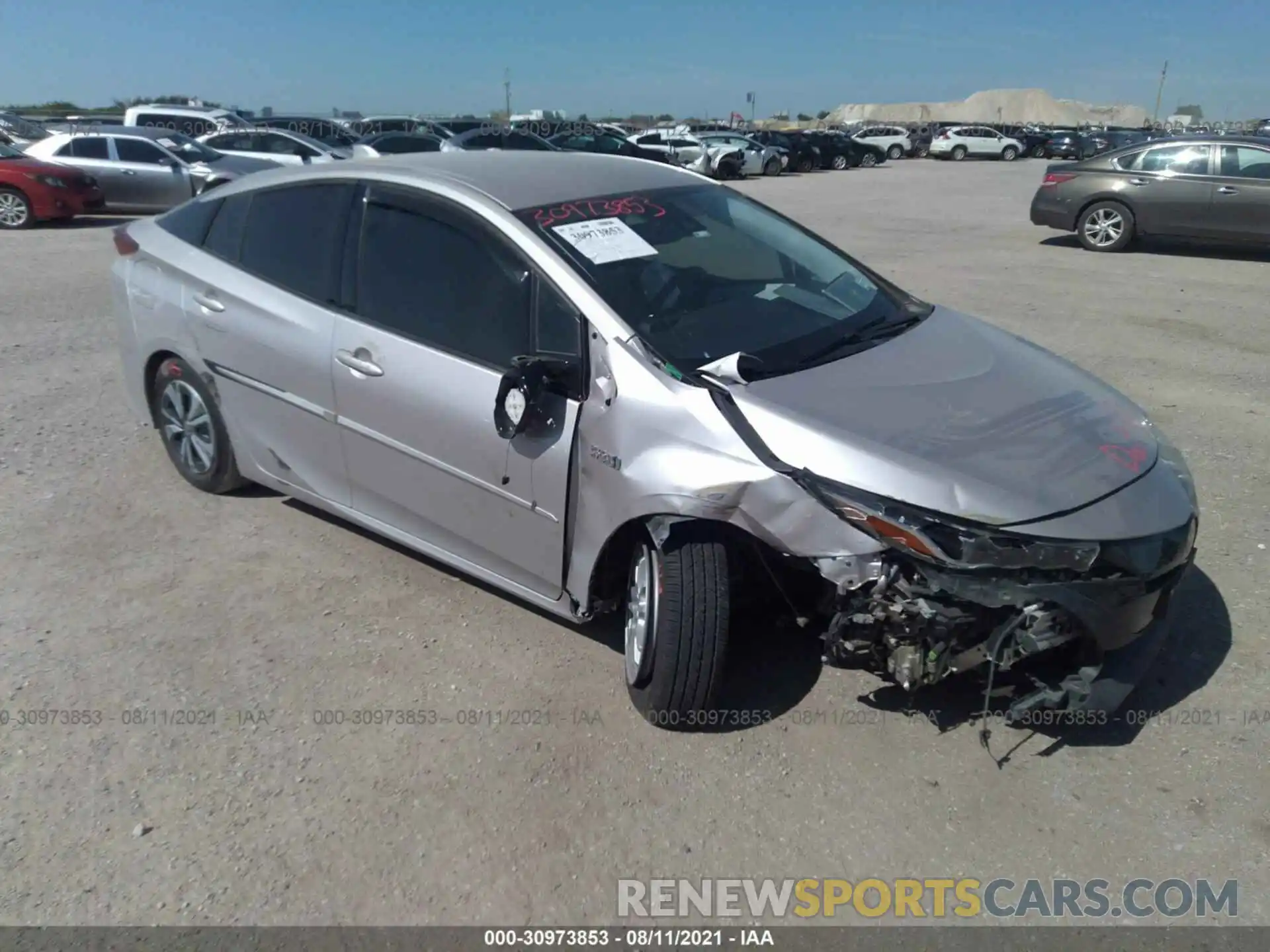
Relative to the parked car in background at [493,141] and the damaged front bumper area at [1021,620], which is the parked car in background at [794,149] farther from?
the damaged front bumper area at [1021,620]

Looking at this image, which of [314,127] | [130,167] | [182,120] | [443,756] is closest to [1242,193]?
[443,756]

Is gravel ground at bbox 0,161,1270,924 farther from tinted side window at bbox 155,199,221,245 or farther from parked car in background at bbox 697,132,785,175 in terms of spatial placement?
parked car in background at bbox 697,132,785,175

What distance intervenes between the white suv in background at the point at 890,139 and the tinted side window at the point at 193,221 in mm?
41969

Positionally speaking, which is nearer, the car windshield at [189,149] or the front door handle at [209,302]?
the front door handle at [209,302]

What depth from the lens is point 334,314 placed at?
3895 mm

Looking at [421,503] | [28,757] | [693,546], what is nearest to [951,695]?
[693,546]

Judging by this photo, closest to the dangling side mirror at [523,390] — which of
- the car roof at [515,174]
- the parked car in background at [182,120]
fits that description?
the car roof at [515,174]

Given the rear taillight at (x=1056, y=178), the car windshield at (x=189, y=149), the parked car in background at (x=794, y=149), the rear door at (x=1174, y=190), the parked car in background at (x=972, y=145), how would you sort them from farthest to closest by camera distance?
the parked car in background at (x=972, y=145)
the parked car in background at (x=794, y=149)
the car windshield at (x=189, y=149)
the rear taillight at (x=1056, y=178)
the rear door at (x=1174, y=190)

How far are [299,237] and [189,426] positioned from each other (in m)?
1.21

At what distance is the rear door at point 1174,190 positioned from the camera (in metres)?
12.6

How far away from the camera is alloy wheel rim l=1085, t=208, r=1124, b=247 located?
13.2 meters

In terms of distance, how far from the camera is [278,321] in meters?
4.07
